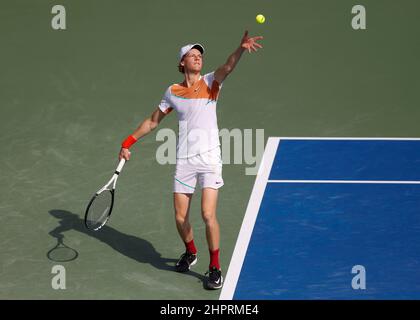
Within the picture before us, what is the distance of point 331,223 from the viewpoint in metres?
12.6

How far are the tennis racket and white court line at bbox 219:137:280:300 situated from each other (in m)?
1.49

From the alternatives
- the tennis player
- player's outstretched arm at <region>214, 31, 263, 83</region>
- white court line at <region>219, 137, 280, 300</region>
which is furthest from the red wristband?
white court line at <region>219, 137, 280, 300</region>

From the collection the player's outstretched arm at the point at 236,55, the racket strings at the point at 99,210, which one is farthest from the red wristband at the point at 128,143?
the player's outstretched arm at the point at 236,55

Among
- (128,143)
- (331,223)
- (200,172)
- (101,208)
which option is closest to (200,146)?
(200,172)

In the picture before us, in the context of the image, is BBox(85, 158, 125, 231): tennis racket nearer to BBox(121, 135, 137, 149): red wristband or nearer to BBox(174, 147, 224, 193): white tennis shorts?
BBox(121, 135, 137, 149): red wristband

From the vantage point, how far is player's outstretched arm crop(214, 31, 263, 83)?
35.6ft

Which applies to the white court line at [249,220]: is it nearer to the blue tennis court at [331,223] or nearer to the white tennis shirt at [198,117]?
the blue tennis court at [331,223]

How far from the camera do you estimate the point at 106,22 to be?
17547 millimetres

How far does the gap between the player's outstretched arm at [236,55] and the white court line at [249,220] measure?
6.85 ft

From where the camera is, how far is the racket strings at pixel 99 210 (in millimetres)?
11266

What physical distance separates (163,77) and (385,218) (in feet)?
16.6

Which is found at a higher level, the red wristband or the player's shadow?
the red wristband

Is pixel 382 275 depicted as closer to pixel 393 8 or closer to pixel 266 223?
pixel 266 223
